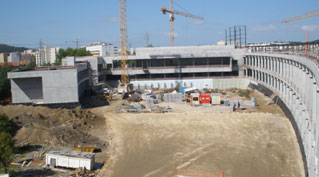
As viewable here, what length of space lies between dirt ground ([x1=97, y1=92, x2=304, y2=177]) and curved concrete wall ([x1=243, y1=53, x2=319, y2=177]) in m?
1.69

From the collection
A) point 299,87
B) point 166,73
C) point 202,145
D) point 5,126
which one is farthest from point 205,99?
point 5,126

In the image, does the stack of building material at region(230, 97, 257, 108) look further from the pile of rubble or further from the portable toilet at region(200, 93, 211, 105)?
the pile of rubble

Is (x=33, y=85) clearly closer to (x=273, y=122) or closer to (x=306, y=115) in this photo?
(x=273, y=122)

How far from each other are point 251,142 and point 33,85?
78.3 ft

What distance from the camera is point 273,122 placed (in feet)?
89.7

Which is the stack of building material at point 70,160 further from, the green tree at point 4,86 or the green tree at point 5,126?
the green tree at point 4,86

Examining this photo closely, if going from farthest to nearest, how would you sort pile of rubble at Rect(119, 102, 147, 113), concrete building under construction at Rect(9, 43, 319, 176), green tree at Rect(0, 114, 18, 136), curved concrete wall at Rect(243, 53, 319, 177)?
1. pile of rubble at Rect(119, 102, 147, 113)
2. concrete building under construction at Rect(9, 43, 319, 176)
3. green tree at Rect(0, 114, 18, 136)
4. curved concrete wall at Rect(243, 53, 319, 177)

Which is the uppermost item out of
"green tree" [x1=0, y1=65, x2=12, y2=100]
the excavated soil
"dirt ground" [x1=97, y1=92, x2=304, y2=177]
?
"green tree" [x1=0, y1=65, x2=12, y2=100]

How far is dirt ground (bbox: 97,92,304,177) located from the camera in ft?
57.4

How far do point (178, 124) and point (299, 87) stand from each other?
10862 mm

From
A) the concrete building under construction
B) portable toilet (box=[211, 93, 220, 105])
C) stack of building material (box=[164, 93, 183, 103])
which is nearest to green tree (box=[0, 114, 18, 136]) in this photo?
the concrete building under construction

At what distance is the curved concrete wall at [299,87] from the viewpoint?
49.4 ft

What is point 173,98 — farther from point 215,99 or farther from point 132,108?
point 132,108

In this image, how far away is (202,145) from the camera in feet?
71.5
